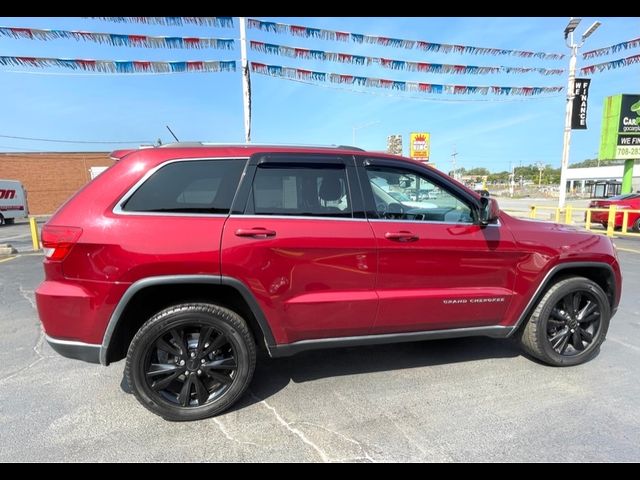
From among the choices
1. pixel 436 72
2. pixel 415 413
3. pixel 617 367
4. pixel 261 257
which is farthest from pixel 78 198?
pixel 436 72

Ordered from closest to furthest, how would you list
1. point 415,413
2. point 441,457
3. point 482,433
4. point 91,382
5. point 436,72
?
1. point 441,457
2. point 482,433
3. point 415,413
4. point 91,382
5. point 436,72

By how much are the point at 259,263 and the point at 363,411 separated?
4.30 feet

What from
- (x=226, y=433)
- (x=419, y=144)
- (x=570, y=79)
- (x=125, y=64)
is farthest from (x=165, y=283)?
(x=419, y=144)

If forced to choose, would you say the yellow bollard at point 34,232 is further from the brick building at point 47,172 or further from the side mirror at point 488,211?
the brick building at point 47,172

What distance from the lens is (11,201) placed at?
2270cm

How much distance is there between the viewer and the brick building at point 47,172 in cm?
3075

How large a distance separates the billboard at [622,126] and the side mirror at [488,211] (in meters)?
20.1

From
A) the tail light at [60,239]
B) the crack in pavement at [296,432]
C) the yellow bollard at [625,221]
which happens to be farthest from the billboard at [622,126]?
the tail light at [60,239]

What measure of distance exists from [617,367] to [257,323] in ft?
10.5

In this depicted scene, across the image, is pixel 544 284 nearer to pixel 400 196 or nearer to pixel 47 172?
pixel 400 196

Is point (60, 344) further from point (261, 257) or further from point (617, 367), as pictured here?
point (617, 367)

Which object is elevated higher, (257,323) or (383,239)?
(383,239)

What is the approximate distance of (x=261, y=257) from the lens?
250 cm

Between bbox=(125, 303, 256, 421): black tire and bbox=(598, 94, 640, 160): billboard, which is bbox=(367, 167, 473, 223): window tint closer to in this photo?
bbox=(125, 303, 256, 421): black tire
